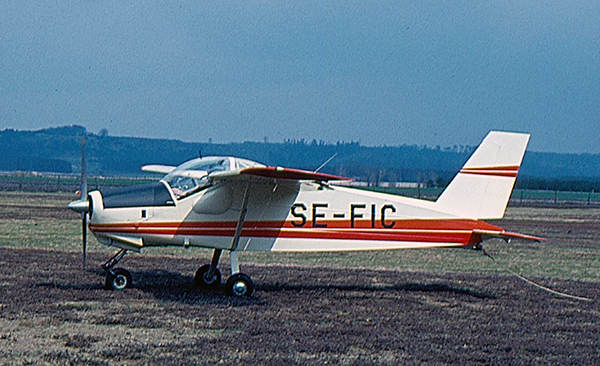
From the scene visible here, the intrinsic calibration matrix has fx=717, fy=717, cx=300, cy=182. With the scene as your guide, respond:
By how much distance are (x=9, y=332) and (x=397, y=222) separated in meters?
6.60

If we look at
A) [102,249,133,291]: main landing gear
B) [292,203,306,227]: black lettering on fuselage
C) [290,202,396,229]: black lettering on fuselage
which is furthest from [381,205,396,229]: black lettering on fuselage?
[102,249,133,291]: main landing gear

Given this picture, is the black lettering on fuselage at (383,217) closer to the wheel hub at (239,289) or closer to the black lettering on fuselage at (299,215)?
the black lettering on fuselage at (299,215)

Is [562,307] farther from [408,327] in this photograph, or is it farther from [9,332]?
[9,332]

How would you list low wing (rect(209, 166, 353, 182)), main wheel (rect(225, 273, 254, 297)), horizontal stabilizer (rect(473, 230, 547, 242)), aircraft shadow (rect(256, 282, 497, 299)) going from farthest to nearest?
1. aircraft shadow (rect(256, 282, 497, 299))
2. horizontal stabilizer (rect(473, 230, 547, 242))
3. main wheel (rect(225, 273, 254, 297))
4. low wing (rect(209, 166, 353, 182))

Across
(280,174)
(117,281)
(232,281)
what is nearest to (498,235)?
(280,174)

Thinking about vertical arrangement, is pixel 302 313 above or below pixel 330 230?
below

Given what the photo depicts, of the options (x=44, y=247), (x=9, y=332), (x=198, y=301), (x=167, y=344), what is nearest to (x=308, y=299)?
(x=198, y=301)

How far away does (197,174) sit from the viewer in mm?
11914

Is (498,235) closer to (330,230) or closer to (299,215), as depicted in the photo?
(330,230)

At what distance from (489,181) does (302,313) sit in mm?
4666

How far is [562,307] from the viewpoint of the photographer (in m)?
11.4

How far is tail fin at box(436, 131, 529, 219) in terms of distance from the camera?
1280 cm

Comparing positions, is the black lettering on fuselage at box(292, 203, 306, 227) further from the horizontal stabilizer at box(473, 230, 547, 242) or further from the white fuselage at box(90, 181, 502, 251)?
the horizontal stabilizer at box(473, 230, 547, 242)

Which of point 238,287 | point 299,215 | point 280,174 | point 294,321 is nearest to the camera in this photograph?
point 294,321
